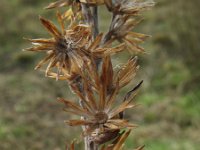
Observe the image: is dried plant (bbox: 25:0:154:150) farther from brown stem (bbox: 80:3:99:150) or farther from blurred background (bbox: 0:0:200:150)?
blurred background (bbox: 0:0:200:150)

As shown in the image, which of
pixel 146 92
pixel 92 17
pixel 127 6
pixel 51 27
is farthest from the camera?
pixel 146 92

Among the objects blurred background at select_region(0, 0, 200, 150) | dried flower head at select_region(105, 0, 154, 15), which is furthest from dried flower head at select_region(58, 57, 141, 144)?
blurred background at select_region(0, 0, 200, 150)

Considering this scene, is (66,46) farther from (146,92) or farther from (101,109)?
(146,92)

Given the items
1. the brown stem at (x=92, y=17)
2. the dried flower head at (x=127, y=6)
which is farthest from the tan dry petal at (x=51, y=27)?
the dried flower head at (x=127, y=6)

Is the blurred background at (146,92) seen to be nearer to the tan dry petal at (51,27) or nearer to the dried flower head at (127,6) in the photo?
the dried flower head at (127,6)

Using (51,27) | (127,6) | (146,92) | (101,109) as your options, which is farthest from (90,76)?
(146,92)

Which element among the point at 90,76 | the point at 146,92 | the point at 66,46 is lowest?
the point at 146,92

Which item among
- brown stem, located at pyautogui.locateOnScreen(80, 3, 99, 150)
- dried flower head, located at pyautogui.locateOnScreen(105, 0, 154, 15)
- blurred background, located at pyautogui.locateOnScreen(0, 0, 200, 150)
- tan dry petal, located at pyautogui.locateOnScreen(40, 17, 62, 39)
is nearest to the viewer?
tan dry petal, located at pyautogui.locateOnScreen(40, 17, 62, 39)

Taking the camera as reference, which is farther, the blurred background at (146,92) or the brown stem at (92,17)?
the blurred background at (146,92)
